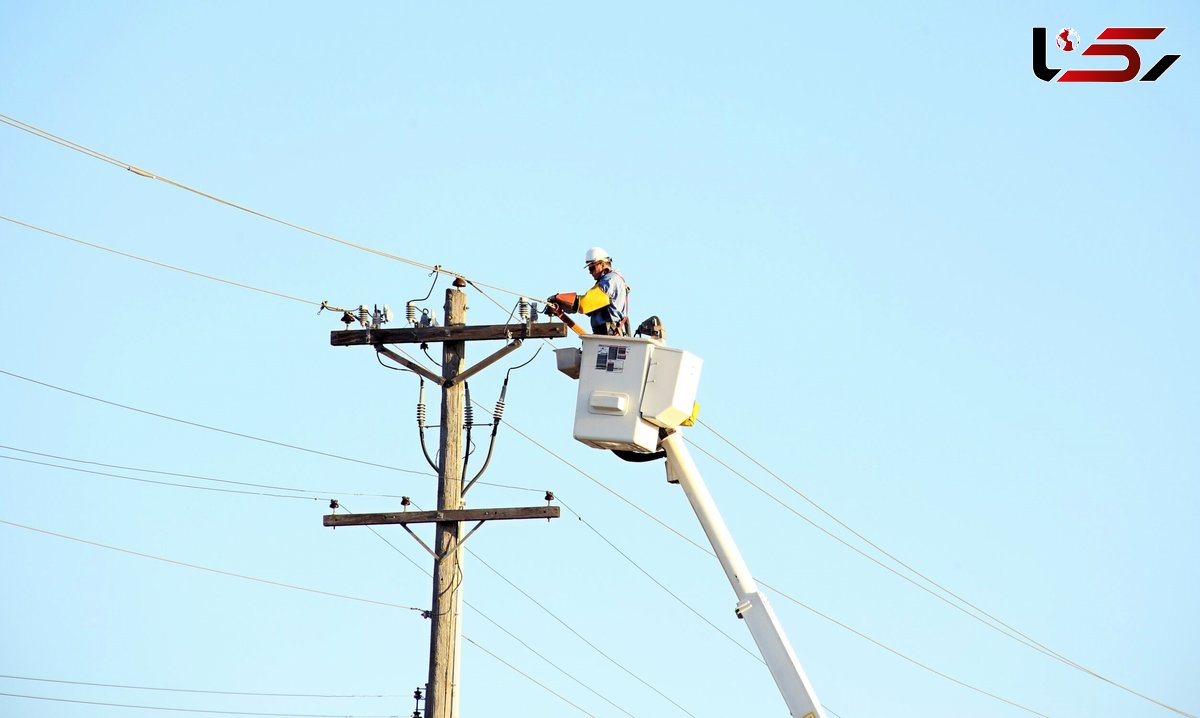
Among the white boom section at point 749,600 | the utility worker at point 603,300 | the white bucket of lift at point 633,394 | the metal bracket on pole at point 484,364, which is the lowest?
the white boom section at point 749,600

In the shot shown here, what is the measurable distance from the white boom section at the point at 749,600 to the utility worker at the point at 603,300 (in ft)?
3.72

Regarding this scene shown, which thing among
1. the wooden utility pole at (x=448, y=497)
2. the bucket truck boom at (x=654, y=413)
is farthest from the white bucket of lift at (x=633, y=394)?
the wooden utility pole at (x=448, y=497)

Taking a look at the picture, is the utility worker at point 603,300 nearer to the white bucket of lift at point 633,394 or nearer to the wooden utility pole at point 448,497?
the white bucket of lift at point 633,394

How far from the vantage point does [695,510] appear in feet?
71.4

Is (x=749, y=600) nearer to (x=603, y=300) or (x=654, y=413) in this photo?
(x=654, y=413)

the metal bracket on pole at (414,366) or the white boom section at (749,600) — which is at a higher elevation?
the metal bracket on pole at (414,366)

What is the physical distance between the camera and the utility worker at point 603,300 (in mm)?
21453

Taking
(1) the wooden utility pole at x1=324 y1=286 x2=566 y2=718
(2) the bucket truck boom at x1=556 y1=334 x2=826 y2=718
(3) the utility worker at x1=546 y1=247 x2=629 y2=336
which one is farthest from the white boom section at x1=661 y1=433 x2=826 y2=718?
(1) the wooden utility pole at x1=324 y1=286 x2=566 y2=718

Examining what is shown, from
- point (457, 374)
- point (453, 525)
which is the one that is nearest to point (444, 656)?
point (453, 525)

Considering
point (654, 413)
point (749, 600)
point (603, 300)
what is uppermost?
point (603, 300)

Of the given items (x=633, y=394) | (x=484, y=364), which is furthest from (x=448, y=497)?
(x=633, y=394)

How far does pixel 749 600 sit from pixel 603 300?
2933mm

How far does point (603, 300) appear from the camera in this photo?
2153 cm

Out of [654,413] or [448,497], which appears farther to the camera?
[448,497]
